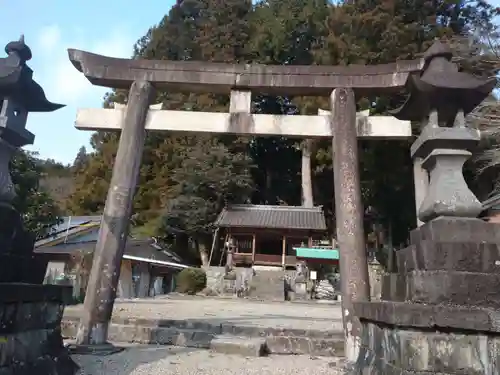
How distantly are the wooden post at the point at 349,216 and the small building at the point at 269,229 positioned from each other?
19.2 meters

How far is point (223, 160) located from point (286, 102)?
980 cm

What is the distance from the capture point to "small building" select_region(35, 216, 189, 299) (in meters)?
17.0

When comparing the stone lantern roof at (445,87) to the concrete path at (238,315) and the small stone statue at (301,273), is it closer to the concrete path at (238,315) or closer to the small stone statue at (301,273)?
the concrete path at (238,315)

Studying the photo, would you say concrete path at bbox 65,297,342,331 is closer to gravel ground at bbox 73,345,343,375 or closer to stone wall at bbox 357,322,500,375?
gravel ground at bbox 73,345,343,375

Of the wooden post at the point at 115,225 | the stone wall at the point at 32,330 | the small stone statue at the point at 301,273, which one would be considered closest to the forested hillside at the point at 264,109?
the small stone statue at the point at 301,273

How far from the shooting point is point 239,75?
696cm

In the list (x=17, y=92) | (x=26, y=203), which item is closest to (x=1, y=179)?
(x=17, y=92)

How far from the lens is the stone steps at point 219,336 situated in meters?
6.62

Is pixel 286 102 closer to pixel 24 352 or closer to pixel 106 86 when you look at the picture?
pixel 106 86

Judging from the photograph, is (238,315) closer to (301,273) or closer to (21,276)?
(21,276)

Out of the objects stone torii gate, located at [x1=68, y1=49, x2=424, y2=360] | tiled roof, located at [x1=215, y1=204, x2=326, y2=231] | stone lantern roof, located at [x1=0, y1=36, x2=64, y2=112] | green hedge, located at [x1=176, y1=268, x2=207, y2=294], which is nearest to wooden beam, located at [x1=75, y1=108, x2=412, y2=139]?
stone torii gate, located at [x1=68, y1=49, x2=424, y2=360]

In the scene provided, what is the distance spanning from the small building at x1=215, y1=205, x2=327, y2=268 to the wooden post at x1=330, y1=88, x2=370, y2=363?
19171mm

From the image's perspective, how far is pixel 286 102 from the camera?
33.6 metres

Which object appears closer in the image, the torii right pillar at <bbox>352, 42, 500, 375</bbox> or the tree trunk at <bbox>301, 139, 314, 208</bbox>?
the torii right pillar at <bbox>352, 42, 500, 375</bbox>
